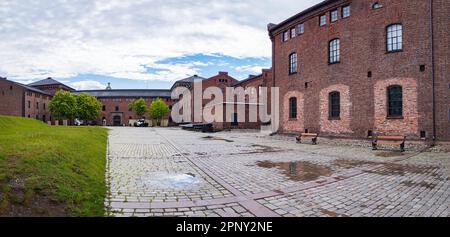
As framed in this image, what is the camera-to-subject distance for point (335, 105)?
17.2m

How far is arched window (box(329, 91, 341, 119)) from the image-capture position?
16953 mm

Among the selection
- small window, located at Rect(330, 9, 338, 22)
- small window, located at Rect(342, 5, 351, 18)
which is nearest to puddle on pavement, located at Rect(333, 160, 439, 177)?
small window, located at Rect(342, 5, 351, 18)

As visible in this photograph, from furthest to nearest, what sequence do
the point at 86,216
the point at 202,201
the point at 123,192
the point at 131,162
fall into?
the point at 131,162 → the point at 123,192 → the point at 202,201 → the point at 86,216

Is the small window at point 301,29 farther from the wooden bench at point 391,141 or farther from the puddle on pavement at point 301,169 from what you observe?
the puddle on pavement at point 301,169

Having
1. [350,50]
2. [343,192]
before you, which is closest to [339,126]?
[350,50]

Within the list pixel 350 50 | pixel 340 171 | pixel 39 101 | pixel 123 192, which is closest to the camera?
pixel 123 192

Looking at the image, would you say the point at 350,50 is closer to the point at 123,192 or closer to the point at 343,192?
the point at 343,192

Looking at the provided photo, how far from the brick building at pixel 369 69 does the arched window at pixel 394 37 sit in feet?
0.14

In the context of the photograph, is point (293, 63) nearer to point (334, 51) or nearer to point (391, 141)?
point (334, 51)

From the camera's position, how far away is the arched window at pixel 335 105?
17.0 meters

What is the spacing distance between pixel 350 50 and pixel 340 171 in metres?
11.7

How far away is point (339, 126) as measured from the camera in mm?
16719

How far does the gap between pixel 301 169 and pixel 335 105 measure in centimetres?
1132

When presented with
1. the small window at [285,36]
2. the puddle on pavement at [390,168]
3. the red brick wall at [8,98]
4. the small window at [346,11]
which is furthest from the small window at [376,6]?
the red brick wall at [8,98]
